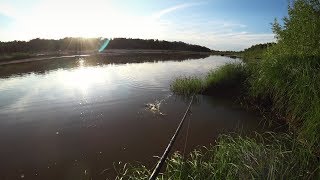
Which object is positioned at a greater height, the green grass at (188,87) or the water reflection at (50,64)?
the green grass at (188,87)

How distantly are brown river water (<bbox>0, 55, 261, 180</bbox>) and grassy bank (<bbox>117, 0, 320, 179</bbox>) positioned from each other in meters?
1.18

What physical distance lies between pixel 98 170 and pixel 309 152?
17.7 feet

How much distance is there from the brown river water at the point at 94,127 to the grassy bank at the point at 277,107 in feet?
3.87

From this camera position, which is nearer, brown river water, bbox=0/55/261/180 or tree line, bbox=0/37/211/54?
brown river water, bbox=0/55/261/180

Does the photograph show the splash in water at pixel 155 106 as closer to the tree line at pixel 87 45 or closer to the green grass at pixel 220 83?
the green grass at pixel 220 83

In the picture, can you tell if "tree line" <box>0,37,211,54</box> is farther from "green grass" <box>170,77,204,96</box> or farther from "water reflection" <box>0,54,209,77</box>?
"green grass" <box>170,77,204,96</box>

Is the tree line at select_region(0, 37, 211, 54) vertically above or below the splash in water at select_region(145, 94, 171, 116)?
above

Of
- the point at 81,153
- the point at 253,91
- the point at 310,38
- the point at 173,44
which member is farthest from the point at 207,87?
the point at 173,44

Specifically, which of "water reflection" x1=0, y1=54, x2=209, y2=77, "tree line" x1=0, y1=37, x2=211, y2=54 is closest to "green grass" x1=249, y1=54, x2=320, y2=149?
"water reflection" x1=0, y1=54, x2=209, y2=77

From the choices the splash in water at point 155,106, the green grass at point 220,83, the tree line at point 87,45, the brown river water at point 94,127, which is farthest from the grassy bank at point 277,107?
the tree line at point 87,45

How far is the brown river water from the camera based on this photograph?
31.4 ft

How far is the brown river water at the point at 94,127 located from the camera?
31.4 ft

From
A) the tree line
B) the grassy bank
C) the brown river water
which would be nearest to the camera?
the grassy bank

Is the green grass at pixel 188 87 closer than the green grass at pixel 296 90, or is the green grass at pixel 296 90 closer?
the green grass at pixel 296 90
